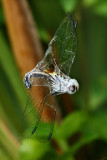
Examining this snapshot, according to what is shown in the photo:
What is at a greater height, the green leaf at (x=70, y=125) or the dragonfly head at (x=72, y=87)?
the dragonfly head at (x=72, y=87)

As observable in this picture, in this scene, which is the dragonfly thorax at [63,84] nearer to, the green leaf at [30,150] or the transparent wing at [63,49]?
the transparent wing at [63,49]

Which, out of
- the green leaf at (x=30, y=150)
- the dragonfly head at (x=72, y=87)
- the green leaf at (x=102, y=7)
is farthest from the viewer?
the green leaf at (x=102, y=7)

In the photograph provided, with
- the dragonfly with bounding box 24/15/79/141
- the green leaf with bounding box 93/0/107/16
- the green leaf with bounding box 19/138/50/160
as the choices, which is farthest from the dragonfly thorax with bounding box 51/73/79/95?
the green leaf with bounding box 93/0/107/16

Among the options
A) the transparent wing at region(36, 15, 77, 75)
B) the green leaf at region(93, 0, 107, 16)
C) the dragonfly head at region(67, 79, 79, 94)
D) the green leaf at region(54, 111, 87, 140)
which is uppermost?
the green leaf at region(93, 0, 107, 16)

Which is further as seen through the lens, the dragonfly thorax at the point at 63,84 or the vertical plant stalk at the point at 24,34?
the vertical plant stalk at the point at 24,34

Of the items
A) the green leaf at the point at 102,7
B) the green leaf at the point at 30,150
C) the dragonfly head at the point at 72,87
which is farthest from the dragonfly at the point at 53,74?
the green leaf at the point at 102,7

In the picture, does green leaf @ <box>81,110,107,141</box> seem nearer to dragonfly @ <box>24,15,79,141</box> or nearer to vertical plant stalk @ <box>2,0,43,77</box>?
vertical plant stalk @ <box>2,0,43,77</box>

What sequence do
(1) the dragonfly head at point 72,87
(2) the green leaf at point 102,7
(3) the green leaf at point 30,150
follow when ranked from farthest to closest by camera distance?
1. (2) the green leaf at point 102,7
2. (3) the green leaf at point 30,150
3. (1) the dragonfly head at point 72,87
